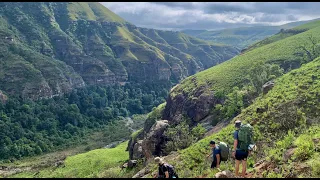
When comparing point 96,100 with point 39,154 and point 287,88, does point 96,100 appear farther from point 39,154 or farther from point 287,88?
point 287,88

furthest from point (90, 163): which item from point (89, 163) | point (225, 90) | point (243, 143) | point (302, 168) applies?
point (302, 168)

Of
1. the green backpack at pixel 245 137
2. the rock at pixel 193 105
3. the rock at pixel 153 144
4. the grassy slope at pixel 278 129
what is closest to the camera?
the green backpack at pixel 245 137

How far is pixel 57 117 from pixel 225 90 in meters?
89.5

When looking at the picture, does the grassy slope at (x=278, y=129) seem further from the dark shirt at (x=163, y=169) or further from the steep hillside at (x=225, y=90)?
the steep hillside at (x=225, y=90)

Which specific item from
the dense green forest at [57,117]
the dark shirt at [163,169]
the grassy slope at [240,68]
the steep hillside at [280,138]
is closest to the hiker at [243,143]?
the steep hillside at [280,138]

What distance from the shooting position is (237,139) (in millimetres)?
17031

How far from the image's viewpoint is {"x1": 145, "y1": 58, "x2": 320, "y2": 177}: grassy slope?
67.5 ft

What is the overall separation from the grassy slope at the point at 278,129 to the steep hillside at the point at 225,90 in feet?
21.4

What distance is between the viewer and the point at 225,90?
5812cm

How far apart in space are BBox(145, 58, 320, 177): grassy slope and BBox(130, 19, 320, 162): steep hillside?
652 centimetres

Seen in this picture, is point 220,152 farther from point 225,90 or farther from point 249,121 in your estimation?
point 225,90

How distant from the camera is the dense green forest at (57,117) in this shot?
101m

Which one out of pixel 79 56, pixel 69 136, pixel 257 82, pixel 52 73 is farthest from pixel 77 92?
pixel 257 82

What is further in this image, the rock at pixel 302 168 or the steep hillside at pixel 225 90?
the steep hillside at pixel 225 90
